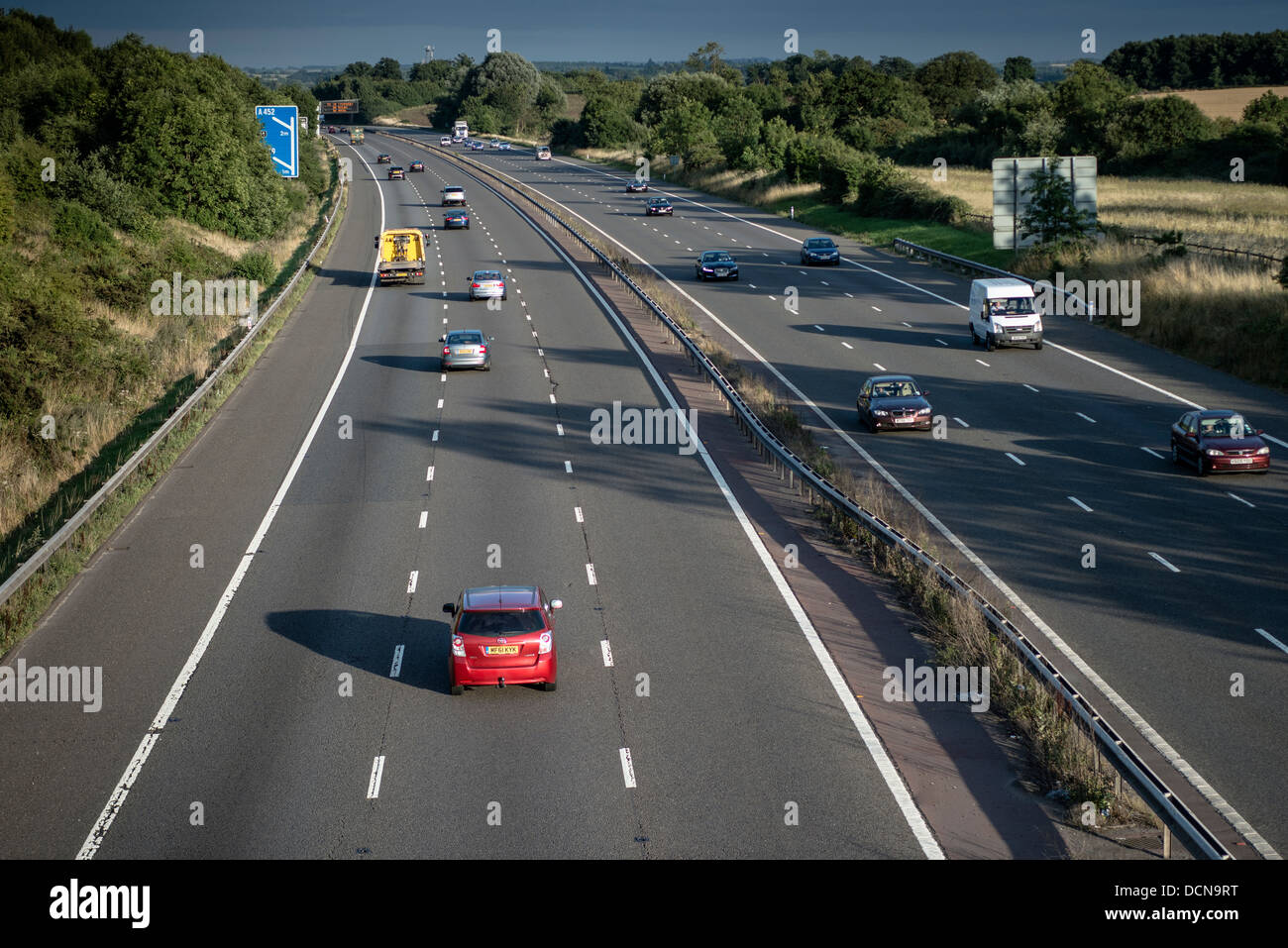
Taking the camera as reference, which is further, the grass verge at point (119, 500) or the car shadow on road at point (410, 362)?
the car shadow on road at point (410, 362)

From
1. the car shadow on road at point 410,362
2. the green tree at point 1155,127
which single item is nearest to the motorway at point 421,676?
the car shadow on road at point 410,362

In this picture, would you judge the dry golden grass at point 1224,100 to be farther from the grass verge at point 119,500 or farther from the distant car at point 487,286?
the grass verge at point 119,500

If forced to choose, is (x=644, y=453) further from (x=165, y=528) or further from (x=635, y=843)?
(x=635, y=843)

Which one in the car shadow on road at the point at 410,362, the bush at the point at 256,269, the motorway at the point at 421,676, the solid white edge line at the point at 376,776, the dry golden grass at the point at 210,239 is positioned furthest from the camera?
the dry golden grass at the point at 210,239

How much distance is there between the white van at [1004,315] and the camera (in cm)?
4447

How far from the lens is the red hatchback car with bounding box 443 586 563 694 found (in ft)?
57.4

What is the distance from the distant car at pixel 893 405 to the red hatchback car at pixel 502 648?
1784 centimetres

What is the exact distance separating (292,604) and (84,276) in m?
34.3

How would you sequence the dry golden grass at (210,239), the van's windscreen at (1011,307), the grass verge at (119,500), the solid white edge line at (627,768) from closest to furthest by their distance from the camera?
the solid white edge line at (627,768) < the grass verge at (119,500) < the van's windscreen at (1011,307) < the dry golden grass at (210,239)

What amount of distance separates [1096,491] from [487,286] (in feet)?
109

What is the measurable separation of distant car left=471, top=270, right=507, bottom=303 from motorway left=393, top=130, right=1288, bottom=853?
27.4 feet

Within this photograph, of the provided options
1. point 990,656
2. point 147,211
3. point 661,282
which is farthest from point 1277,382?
point 147,211

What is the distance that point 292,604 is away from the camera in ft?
70.9

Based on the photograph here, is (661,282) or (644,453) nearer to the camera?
(644,453)
